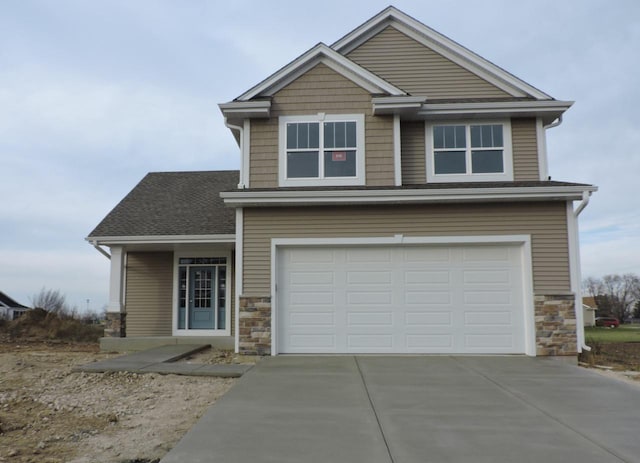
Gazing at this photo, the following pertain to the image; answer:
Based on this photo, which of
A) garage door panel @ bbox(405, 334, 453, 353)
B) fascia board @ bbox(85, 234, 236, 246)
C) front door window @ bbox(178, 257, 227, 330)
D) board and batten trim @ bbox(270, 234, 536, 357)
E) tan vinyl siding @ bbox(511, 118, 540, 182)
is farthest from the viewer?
front door window @ bbox(178, 257, 227, 330)

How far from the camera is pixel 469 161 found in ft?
34.7

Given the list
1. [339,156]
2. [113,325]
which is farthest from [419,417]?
[113,325]

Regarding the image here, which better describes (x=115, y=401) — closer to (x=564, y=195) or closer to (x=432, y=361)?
(x=432, y=361)

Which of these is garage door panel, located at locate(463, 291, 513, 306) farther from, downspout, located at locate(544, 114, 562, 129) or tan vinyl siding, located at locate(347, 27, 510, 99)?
tan vinyl siding, located at locate(347, 27, 510, 99)

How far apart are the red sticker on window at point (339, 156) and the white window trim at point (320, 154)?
257mm

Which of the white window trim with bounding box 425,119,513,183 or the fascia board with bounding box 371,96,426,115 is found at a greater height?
the fascia board with bounding box 371,96,426,115

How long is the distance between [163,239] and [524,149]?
879 cm

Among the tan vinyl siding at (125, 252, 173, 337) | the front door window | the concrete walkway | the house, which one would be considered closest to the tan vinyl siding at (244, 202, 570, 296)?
the house

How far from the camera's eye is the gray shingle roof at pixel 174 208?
12.6 m

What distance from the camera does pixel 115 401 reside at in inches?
257

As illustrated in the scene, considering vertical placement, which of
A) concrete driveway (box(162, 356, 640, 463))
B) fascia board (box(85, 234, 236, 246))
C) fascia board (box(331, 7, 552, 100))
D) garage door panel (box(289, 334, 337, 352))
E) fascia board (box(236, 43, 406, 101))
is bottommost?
concrete driveway (box(162, 356, 640, 463))

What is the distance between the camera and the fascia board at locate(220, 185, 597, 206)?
9.26 meters

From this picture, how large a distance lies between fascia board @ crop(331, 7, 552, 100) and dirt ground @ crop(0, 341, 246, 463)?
333 inches

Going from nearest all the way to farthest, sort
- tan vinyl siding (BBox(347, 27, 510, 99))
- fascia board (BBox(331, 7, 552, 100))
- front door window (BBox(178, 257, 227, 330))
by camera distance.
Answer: fascia board (BBox(331, 7, 552, 100)), tan vinyl siding (BBox(347, 27, 510, 99)), front door window (BBox(178, 257, 227, 330))
